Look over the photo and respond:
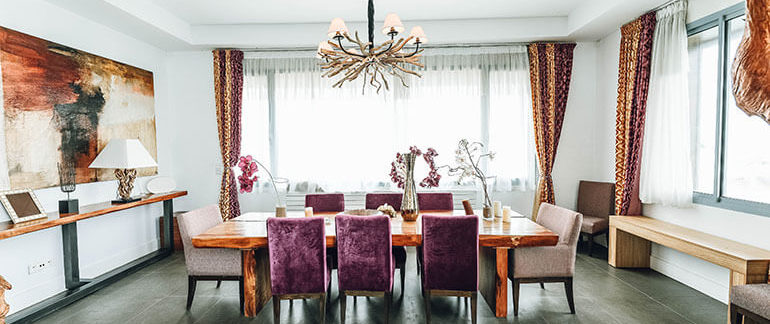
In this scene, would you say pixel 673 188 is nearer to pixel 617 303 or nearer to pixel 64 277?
pixel 617 303

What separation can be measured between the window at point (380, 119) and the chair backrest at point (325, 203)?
1.34 m

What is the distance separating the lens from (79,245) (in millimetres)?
3561

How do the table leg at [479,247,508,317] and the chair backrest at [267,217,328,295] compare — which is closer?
the chair backrest at [267,217,328,295]

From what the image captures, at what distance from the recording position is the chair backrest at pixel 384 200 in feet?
11.9

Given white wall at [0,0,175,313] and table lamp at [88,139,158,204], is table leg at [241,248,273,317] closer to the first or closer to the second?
table lamp at [88,139,158,204]

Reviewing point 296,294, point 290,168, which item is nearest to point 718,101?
point 296,294

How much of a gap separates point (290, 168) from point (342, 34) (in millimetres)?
2799

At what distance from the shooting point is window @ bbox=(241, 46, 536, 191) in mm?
4914

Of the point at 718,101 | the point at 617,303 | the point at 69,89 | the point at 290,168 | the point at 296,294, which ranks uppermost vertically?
the point at 69,89

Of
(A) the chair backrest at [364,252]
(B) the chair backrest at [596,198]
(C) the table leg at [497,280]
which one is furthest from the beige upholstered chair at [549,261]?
(B) the chair backrest at [596,198]

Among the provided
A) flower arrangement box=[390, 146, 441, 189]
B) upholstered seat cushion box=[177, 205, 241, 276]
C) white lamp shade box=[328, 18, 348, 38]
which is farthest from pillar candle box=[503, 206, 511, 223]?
upholstered seat cushion box=[177, 205, 241, 276]

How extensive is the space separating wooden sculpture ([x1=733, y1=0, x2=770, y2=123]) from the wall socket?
451 centimetres

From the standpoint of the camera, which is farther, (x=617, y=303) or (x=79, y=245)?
(x=79, y=245)

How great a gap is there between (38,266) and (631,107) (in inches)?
225
